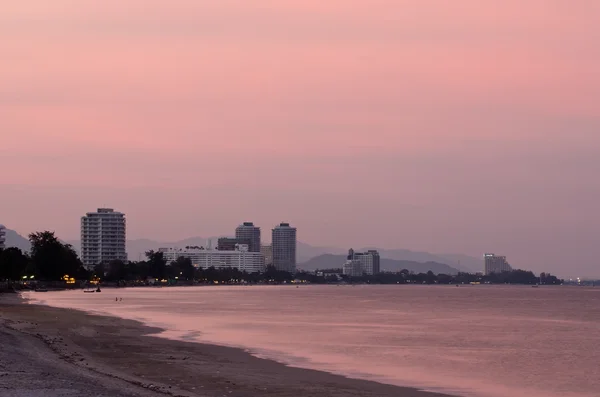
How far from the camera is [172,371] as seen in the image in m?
33.5

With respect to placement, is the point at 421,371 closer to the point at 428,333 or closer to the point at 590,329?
the point at 428,333

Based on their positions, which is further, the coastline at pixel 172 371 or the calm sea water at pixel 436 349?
the calm sea water at pixel 436 349

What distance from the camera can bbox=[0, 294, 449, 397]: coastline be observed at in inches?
1070

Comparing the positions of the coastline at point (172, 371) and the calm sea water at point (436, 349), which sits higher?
the coastline at point (172, 371)

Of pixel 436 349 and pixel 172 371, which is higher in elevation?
pixel 172 371

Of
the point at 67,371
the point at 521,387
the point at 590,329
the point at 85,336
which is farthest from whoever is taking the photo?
the point at 590,329

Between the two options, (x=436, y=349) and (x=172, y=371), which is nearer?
(x=172, y=371)

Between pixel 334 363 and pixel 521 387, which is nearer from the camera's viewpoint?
pixel 521 387

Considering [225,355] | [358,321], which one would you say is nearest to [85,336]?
[225,355]

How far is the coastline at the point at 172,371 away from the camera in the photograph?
2717 centimetres

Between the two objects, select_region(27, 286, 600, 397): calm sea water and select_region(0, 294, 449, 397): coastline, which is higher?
select_region(0, 294, 449, 397): coastline

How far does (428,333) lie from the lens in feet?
211

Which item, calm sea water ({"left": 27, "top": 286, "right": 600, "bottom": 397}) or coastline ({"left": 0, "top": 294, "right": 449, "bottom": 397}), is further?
calm sea water ({"left": 27, "top": 286, "right": 600, "bottom": 397})

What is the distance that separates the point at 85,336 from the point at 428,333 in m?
25.9
